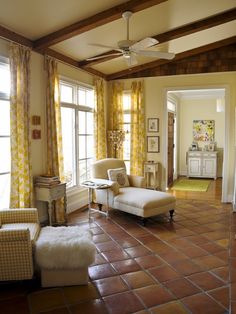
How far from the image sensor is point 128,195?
15.5ft

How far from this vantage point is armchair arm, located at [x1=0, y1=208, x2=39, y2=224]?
3.22 m

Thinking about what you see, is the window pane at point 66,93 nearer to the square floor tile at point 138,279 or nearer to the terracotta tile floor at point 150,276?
the terracotta tile floor at point 150,276

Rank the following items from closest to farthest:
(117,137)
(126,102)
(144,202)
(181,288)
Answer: (181,288) → (144,202) → (117,137) → (126,102)

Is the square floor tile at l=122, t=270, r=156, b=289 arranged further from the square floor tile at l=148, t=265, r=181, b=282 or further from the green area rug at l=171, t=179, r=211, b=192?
the green area rug at l=171, t=179, r=211, b=192

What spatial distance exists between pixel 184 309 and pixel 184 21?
401 centimetres

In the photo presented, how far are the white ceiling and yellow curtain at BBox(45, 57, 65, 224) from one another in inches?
17.1

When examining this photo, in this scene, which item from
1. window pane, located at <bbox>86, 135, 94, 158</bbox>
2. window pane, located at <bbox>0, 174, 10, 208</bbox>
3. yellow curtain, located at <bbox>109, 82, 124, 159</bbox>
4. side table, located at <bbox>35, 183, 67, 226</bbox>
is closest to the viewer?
window pane, located at <bbox>0, 174, 10, 208</bbox>

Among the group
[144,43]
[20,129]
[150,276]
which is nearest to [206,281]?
[150,276]

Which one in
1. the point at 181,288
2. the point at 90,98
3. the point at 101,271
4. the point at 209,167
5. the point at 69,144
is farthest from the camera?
the point at 209,167

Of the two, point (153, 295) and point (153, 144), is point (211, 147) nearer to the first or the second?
point (153, 144)

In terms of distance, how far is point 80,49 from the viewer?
15.6 feet

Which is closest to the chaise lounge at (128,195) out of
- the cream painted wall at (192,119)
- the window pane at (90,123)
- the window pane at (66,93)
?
the window pane at (90,123)

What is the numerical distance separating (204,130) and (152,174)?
353cm

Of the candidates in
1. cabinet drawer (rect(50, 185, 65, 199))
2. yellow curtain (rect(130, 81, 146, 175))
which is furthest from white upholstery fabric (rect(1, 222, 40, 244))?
yellow curtain (rect(130, 81, 146, 175))
